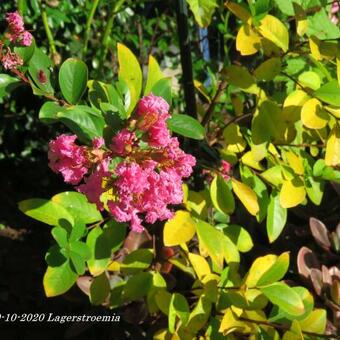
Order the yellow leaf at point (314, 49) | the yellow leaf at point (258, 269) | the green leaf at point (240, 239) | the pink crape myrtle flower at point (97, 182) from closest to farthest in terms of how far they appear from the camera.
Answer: the pink crape myrtle flower at point (97, 182), the yellow leaf at point (314, 49), the yellow leaf at point (258, 269), the green leaf at point (240, 239)

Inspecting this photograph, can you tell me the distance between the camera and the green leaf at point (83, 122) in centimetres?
82

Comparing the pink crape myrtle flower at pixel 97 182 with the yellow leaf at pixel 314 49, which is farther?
the yellow leaf at pixel 314 49

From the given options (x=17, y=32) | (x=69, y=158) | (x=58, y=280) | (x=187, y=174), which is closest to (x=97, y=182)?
(x=69, y=158)

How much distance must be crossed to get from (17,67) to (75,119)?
0.24m

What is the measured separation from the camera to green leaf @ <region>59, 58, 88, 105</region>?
3.06 ft

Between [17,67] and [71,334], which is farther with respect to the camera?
[71,334]

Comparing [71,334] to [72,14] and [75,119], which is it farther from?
[72,14]

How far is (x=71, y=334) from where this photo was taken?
1.40 m

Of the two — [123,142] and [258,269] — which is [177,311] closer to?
[258,269]

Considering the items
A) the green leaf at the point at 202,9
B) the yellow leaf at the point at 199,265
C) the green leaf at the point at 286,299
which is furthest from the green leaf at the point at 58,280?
the green leaf at the point at 202,9

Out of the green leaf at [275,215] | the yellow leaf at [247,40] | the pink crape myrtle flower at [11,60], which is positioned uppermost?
the pink crape myrtle flower at [11,60]

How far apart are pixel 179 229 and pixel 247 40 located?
451 millimetres

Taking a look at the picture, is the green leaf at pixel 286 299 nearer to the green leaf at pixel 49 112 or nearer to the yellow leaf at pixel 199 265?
the yellow leaf at pixel 199 265

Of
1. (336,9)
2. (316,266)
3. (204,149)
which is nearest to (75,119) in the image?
(204,149)
